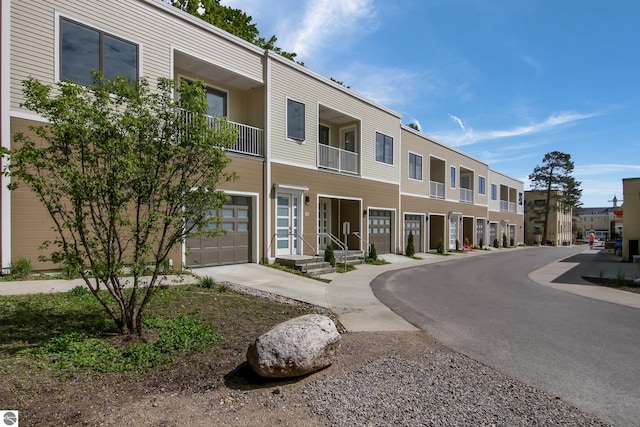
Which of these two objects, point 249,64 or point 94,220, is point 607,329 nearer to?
point 94,220

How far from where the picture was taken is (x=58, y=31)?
917 centimetres

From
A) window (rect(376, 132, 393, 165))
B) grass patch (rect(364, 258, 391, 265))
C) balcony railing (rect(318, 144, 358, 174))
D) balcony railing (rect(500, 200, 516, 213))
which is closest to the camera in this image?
balcony railing (rect(318, 144, 358, 174))

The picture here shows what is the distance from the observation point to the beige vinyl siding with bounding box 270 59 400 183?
1430 centimetres

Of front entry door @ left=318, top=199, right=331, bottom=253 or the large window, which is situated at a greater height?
the large window

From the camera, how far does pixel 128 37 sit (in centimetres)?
1037

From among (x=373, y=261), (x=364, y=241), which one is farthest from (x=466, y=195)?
(x=373, y=261)

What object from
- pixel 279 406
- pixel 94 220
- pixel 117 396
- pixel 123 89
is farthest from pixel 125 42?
pixel 279 406

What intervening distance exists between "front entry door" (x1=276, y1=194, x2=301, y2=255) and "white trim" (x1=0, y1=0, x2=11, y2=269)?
784 cm

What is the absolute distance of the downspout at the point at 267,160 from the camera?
1371cm

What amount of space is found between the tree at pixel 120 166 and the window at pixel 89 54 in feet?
17.3

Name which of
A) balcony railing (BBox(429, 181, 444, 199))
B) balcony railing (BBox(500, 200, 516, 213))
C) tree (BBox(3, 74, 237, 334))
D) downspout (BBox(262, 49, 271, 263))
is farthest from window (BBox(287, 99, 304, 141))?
balcony railing (BBox(500, 200, 516, 213))

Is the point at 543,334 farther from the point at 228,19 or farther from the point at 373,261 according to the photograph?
the point at 228,19

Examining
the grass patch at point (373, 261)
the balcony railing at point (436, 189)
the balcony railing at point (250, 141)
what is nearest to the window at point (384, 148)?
the grass patch at point (373, 261)

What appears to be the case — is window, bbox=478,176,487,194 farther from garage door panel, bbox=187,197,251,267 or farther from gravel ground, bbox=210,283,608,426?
gravel ground, bbox=210,283,608,426
